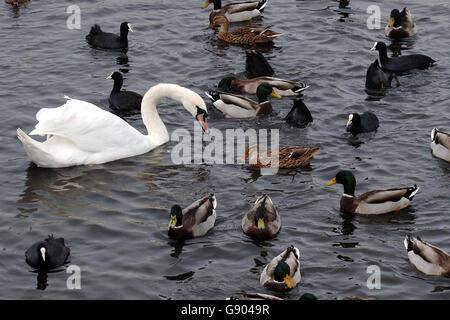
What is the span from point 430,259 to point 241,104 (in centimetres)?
656

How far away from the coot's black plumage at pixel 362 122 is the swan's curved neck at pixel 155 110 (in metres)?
3.03

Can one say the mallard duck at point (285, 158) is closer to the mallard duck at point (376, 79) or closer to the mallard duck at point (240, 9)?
the mallard duck at point (376, 79)

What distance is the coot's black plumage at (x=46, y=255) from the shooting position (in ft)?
42.9

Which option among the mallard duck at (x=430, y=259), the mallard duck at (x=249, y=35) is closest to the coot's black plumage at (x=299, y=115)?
the mallard duck at (x=249, y=35)

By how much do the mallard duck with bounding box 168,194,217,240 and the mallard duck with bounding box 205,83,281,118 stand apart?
4.44m

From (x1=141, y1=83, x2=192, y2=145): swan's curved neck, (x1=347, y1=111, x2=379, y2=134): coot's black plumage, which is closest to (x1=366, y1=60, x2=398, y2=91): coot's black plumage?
(x1=347, y1=111, x2=379, y2=134): coot's black plumage

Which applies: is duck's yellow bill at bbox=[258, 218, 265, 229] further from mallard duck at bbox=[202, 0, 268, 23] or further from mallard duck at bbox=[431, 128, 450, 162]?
mallard duck at bbox=[202, 0, 268, 23]

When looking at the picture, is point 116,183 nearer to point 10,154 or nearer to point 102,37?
point 10,154

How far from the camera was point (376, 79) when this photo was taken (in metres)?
19.6

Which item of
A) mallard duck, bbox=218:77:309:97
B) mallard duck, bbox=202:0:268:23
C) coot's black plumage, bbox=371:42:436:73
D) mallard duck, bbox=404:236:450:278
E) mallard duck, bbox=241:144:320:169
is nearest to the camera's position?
mallard duck, bbox=404:236:450:278

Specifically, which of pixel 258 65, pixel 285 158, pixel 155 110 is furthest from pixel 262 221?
pixel 258 65

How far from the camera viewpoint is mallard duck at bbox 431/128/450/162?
54.5 ft

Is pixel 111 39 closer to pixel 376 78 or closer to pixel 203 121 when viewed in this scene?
pixel 203 121
